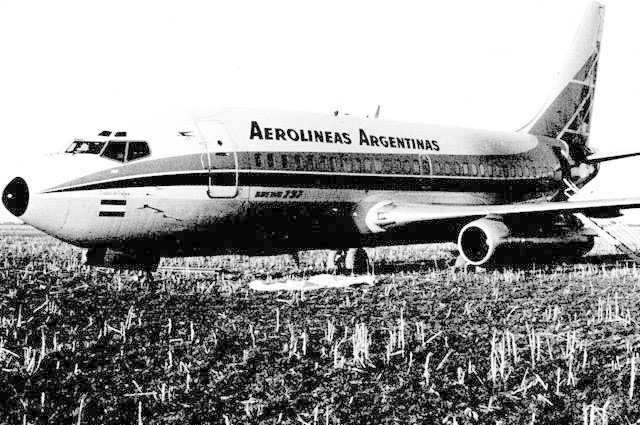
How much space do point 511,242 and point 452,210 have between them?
1681mm

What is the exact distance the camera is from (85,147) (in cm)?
1276

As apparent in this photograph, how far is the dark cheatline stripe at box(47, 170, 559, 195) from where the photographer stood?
41.9 ft

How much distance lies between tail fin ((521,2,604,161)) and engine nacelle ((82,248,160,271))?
15.1 metres

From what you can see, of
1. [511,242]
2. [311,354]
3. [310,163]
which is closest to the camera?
[311,354]

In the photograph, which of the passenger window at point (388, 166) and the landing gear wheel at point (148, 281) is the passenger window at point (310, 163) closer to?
the passenger window at point (388, 166)

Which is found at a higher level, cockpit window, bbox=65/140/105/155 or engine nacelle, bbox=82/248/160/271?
cockpit window, bbox=65/140/105/155

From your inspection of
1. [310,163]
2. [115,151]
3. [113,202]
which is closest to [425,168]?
[310,163]

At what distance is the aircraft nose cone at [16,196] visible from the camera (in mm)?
11703

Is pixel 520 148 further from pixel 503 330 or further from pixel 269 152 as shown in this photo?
pixel 503 330

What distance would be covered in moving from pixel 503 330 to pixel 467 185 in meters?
10.3

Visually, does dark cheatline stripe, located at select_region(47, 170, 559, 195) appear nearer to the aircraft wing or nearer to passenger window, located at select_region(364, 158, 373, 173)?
passenger window, located at select_region(364, 158, 373, 173)

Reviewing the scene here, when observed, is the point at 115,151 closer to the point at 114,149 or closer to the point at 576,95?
the point at 114,149

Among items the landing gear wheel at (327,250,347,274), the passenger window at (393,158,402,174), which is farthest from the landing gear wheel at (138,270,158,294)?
the passenger window at (393,158,402,174)

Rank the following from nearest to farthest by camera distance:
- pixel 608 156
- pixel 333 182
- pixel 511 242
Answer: pixel 511 242 → pixel 333 182 → pixel 608 156
